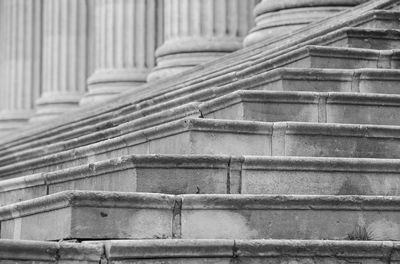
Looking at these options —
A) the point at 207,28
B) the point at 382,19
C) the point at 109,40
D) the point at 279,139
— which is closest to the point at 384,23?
the point at 382,19

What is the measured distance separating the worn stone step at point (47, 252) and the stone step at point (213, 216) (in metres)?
0.60

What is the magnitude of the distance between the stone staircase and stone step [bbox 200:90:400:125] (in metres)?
0.01

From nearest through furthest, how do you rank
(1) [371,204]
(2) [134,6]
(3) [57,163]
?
1. (1) [371,204]
2. (3) [57,163]
3. (2) [134,6]

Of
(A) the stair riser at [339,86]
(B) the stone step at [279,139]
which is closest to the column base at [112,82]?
(A) the stair riser at [339,86]

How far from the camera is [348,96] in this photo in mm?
16172

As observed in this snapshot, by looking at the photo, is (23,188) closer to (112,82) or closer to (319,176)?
(319,176)

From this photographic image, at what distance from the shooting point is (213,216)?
44.8ft

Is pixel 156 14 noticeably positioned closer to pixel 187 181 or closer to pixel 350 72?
pixel 350 72

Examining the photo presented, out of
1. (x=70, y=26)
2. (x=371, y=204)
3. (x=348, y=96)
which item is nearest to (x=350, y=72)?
(x=348, y=96)

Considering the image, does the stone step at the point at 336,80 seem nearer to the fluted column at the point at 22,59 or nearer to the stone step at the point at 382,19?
the stone step at the point at 382,19

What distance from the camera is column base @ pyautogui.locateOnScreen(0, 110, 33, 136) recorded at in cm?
4373

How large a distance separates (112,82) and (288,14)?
11167mm

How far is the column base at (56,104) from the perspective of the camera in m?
40.2

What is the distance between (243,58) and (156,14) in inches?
509
